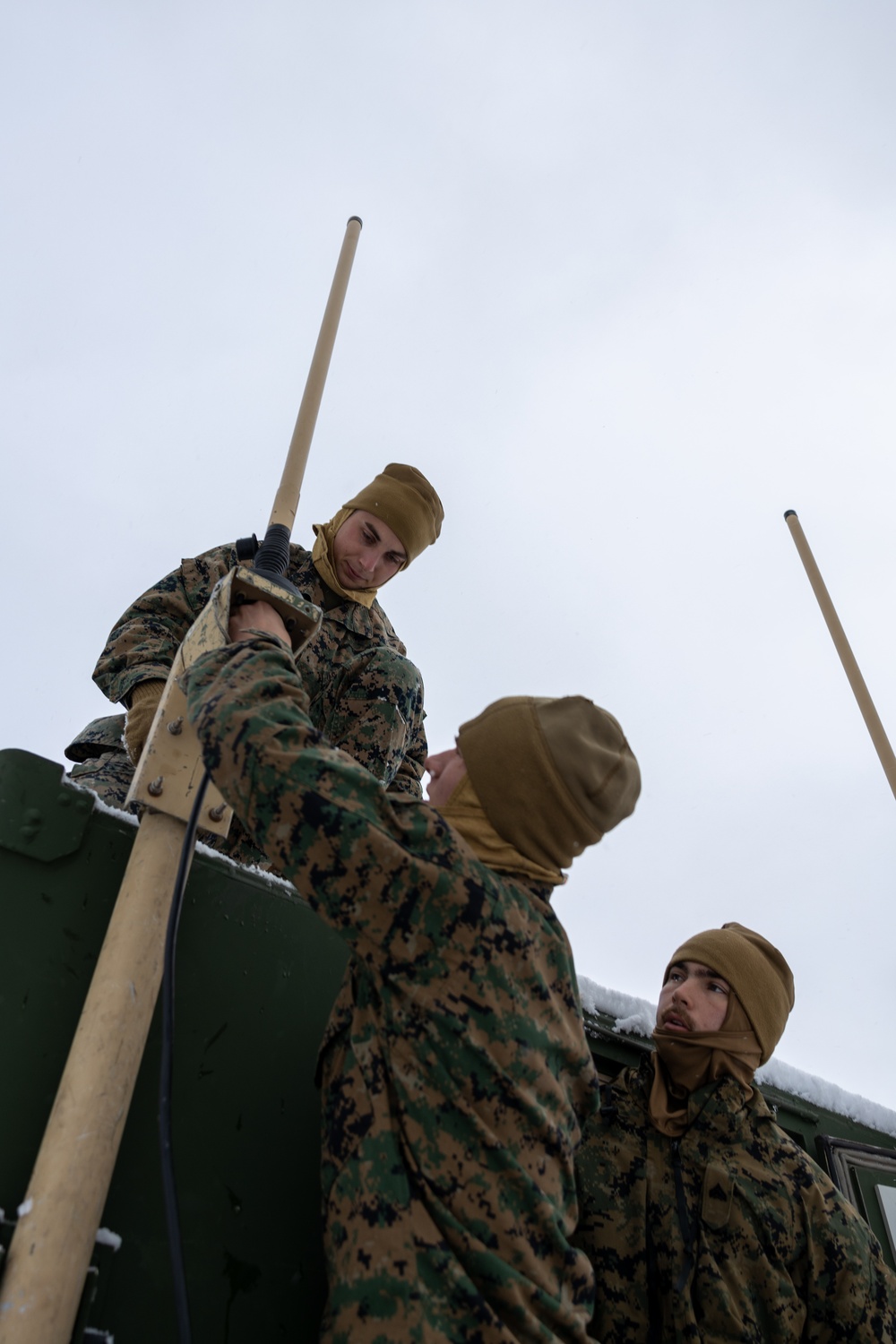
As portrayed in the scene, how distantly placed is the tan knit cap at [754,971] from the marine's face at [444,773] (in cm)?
138

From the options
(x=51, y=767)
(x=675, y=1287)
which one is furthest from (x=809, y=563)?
(x=51, y=767)

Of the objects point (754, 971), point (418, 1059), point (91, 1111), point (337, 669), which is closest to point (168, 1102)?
point (91, 1111)

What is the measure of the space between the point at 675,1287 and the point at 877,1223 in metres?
1.49

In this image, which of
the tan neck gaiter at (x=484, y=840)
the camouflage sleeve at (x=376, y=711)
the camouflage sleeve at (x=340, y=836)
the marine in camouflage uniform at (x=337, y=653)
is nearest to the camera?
the camouflage sleeve at (x=340, y=836)

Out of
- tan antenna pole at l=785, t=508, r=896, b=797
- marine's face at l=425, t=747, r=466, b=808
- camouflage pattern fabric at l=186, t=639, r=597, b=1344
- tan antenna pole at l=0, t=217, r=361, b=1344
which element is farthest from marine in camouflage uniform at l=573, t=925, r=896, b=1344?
tan antenna pole at l=785, t=508, r=896, b=797

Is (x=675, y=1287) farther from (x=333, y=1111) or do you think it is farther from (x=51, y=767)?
(x=51, y=767)

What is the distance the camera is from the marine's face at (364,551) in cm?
323

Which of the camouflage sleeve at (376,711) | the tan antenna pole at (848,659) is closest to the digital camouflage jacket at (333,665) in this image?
the camouflage sleeve at (376,711)

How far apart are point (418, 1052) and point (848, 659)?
4.99 meters

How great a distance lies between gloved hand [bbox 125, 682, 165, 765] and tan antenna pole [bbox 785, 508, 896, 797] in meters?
3.85

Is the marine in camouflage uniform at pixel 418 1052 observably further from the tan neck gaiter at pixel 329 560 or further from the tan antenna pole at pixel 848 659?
the tan antenna pole at pixel 848 659

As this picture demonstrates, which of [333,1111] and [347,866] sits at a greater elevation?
[347,866]

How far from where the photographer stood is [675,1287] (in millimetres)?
2131

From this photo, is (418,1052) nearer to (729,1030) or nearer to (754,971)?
(729,1030)
